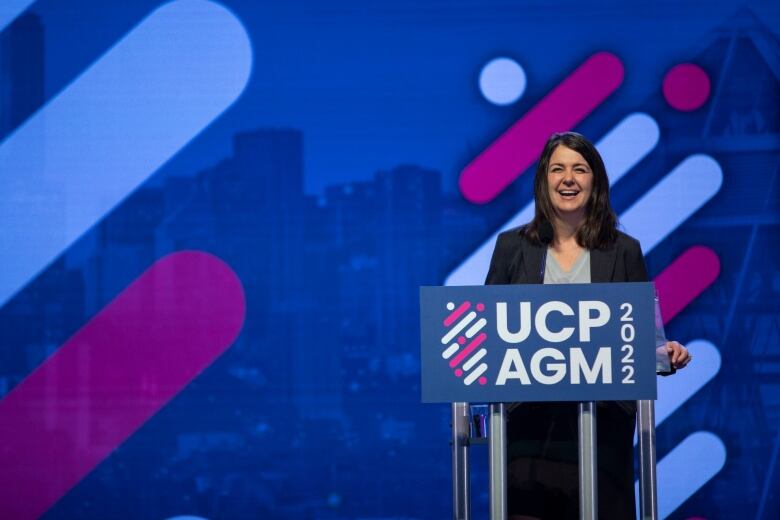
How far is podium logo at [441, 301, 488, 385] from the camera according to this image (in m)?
1.99

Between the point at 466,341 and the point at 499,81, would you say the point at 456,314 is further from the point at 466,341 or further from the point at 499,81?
the point at 499,81

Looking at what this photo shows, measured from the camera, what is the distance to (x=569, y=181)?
2.32 meters

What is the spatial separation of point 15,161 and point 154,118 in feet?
1.72

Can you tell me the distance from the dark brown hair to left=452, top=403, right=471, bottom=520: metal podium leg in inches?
17.3

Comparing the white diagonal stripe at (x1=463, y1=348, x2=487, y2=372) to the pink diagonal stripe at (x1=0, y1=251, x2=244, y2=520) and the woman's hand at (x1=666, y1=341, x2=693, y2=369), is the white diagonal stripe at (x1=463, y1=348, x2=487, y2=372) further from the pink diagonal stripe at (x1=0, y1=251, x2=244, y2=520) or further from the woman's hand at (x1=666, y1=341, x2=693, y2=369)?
the pink diagonal stripe at (x1=0, y1=251, x2=244, y2=520)

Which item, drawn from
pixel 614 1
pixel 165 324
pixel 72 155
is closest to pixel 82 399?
pixel 165 324

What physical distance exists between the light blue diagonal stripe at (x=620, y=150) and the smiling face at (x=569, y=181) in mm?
1451

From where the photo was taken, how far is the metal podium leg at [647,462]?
2.10 metres

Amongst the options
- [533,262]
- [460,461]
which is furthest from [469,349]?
[533,262]

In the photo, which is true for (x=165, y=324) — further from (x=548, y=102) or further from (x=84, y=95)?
(x=548, y=102)

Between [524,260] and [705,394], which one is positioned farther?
[705,394]

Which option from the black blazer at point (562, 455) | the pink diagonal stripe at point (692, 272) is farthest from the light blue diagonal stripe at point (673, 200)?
the black blazer at point (562, 455)

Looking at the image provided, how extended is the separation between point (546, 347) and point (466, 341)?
15 cm

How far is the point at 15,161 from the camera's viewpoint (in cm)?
385
